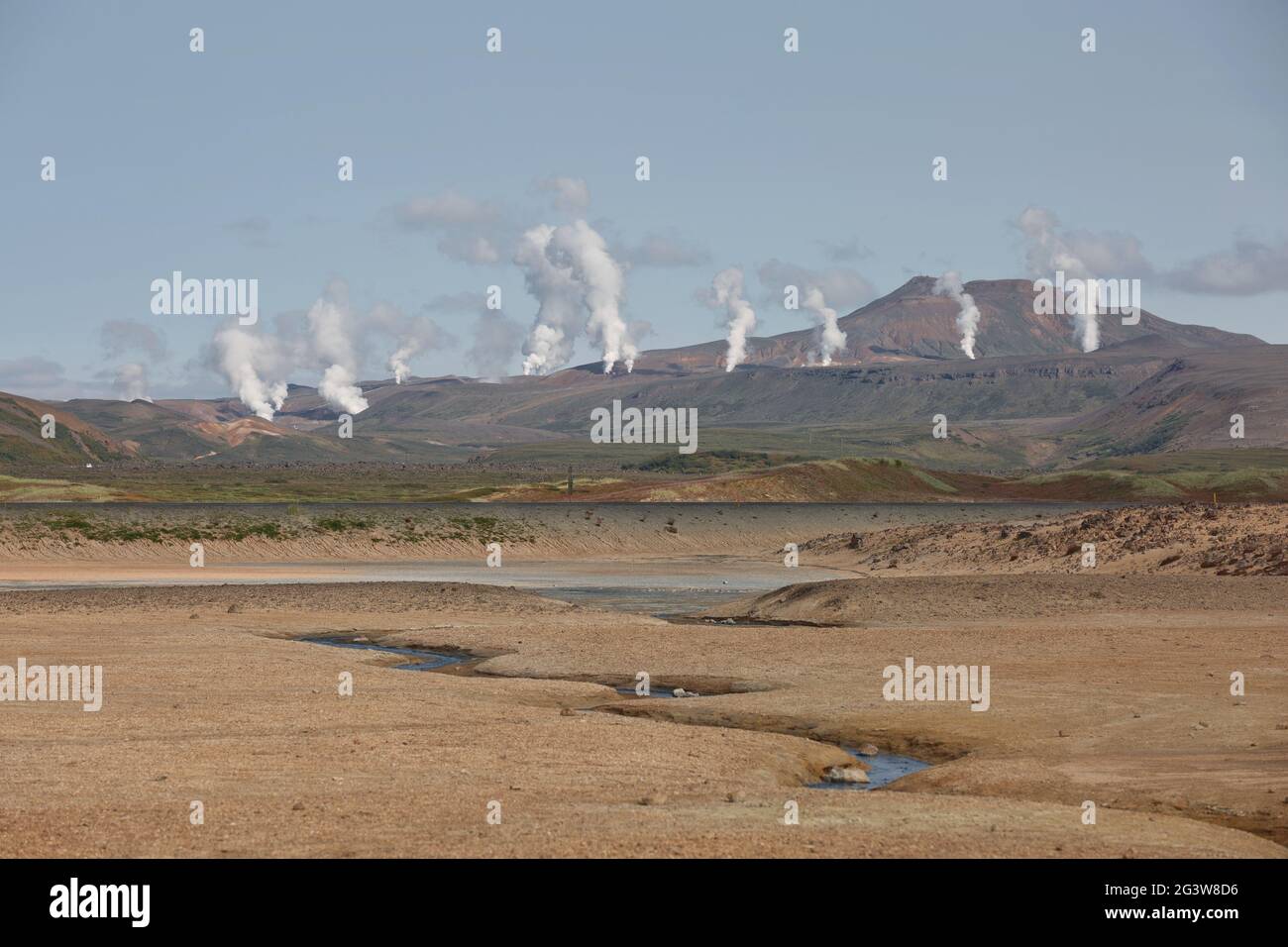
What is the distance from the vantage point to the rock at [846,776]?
2269 centimetres

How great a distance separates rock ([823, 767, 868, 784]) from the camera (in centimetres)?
2269

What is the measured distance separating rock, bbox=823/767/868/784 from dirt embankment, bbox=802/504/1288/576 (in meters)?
35.1

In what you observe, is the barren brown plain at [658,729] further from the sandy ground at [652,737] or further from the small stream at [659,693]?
the small stream at [659,693]

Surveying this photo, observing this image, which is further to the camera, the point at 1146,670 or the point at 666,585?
the point at 666,585

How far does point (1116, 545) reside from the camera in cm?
6359
